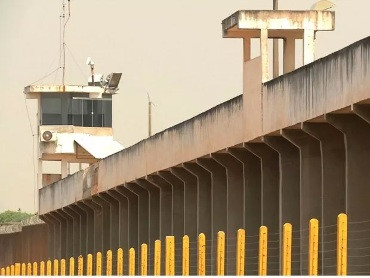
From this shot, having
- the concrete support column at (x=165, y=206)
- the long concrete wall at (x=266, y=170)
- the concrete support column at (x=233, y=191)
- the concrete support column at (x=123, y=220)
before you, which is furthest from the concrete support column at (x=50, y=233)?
the concrete support column at (x=233, y=191)

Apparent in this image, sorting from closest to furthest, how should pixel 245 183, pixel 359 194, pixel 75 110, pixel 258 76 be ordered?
1. pixel 359 194
2. pixel 258 76
3. pixel 245 183
4. pixel 75 110

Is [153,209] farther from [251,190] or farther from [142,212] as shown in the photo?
[251,190]

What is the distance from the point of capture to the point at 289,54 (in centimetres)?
3922

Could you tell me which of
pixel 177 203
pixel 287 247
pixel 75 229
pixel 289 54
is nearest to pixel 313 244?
pixel 287 247

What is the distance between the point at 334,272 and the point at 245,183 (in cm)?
841

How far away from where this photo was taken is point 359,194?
31531mm

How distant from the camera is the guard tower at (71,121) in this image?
81.8 m

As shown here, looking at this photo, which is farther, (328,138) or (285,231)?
(328,138)

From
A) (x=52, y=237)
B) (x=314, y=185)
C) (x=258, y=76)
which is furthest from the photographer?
(x=52, y=237)

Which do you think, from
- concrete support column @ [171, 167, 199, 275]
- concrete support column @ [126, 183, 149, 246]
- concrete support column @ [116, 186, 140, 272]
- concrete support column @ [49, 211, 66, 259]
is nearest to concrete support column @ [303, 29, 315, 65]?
concrete support column @ [171, 167, 199, 275]

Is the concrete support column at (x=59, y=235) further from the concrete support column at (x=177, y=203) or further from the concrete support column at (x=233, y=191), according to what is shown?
the concrete support column at (x=233, y=191)

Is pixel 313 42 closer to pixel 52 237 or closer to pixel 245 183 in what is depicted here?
pixel 245 183

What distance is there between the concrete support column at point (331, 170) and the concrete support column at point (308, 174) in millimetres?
891

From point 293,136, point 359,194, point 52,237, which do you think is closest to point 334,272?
point 359,194
